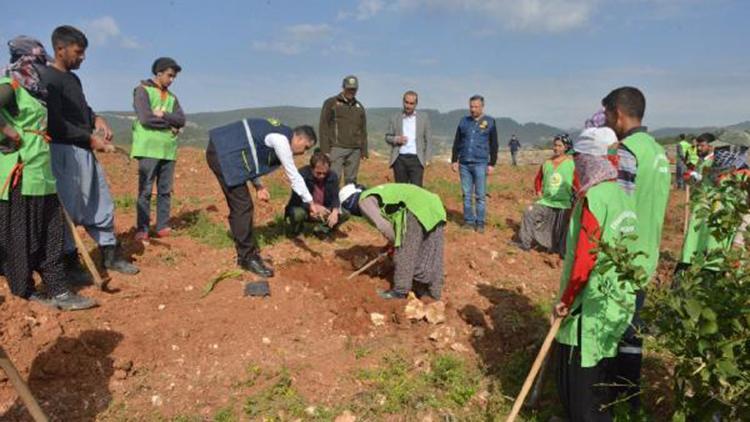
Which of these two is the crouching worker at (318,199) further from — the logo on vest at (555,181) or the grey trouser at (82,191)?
the logo on vest at (555,181)

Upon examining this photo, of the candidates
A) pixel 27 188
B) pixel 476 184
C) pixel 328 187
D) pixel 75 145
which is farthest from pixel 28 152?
pixel 476 184

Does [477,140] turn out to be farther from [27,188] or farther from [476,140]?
[27,188]

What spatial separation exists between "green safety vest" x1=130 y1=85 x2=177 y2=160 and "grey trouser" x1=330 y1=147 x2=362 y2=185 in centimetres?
228

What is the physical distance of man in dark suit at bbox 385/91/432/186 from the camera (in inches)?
283

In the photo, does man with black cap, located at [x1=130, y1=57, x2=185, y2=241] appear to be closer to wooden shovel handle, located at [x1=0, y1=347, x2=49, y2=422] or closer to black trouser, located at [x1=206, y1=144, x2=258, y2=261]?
black trouser, located at [x1=206, y1=144, x2=258, y2=261]

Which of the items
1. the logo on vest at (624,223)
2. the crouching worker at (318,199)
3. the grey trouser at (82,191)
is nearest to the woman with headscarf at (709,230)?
the logo on vest at (624,223)

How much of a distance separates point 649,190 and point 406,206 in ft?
6.94

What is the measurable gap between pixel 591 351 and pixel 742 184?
1039 millimetres

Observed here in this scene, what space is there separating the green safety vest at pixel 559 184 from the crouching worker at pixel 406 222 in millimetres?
2458

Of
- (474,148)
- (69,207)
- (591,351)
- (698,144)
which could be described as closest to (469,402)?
(591,351)

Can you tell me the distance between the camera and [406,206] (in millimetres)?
4484

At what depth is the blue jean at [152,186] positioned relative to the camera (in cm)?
547

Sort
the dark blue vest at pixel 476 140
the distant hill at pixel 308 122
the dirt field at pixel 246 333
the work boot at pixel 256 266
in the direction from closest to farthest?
the dirt field at pixel 246 333 < the work boot at pixel 256 266 < the dark blue vest at pixel 476 140 < the distant hill at pixel 308 122

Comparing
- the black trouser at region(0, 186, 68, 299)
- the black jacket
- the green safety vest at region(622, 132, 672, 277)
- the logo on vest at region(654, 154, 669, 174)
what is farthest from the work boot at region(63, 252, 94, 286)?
the logo on vest at region(654, 154, 669, 174)
